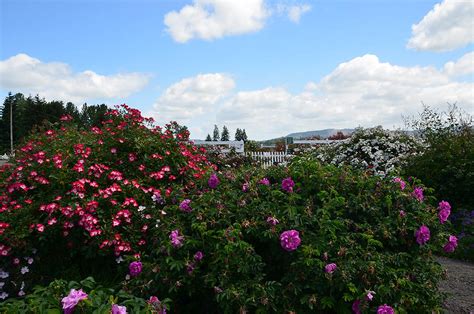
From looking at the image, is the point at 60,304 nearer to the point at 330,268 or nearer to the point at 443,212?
the point at 330,268

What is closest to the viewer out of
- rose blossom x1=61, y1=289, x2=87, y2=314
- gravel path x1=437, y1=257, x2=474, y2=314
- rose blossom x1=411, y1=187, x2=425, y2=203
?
rose blossom x1=61, y1=289, x2=87, y2=314

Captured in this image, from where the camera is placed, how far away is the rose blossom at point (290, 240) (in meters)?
2.88

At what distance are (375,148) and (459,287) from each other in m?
6.04

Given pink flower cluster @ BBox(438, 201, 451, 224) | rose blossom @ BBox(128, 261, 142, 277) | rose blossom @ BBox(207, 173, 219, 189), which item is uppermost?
rose blossom @ BBox(207, 173, 219, 189)

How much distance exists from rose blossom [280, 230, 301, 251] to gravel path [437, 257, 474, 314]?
1.42m

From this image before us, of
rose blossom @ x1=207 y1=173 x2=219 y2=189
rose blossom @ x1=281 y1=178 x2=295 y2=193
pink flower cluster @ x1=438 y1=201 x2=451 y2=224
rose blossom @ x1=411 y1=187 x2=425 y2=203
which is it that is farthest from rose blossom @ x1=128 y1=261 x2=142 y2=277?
pink flower cluster @ x1=438 y1=201 x2=451 y2=224

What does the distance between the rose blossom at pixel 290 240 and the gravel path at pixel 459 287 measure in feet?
4.66

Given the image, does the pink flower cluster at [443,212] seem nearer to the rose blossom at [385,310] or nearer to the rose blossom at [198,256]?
the rose blossom at [385,310]

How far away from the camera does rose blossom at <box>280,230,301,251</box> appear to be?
288cm

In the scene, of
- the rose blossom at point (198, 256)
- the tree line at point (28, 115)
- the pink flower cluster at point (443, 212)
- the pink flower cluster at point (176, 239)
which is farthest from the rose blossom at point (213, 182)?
the tree line at point (28, 115)

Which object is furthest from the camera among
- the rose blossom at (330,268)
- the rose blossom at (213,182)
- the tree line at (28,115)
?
the tree line at (28,115)

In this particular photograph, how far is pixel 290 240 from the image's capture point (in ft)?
9.49

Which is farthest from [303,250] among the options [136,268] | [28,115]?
[28,115]

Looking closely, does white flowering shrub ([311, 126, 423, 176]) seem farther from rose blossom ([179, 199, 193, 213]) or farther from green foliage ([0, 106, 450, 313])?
rose blossom ([179, 199, 193, 213])
